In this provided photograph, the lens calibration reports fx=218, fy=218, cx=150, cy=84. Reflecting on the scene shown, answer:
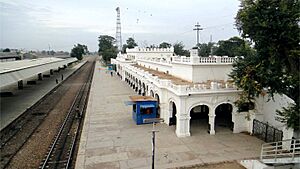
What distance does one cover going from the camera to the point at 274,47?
11305 mm

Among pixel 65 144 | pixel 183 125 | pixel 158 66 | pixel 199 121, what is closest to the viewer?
pixel 65 144

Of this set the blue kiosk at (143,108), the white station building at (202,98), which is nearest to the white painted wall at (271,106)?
the white station building at (202,98)

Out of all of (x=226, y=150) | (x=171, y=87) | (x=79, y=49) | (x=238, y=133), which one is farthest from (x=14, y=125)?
(x=79, y=49)

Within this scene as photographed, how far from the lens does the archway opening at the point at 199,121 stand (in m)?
17.8

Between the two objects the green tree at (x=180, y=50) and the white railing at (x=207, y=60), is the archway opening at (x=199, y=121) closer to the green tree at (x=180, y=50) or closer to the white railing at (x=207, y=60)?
the white railing at (x=207, y=60)

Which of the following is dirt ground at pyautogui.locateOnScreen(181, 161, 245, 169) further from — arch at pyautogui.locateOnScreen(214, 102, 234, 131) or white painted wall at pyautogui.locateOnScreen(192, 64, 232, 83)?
white painted wall at pyautogui.locateOnScreen(192, 64, 232, 83)

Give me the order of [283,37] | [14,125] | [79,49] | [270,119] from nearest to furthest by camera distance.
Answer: [283,37] < [270,119] < [14,125] < [79,49]

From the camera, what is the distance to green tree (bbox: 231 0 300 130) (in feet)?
35.6

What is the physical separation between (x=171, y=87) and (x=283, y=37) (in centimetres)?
871

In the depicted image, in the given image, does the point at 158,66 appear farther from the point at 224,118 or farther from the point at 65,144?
the point at 65,144

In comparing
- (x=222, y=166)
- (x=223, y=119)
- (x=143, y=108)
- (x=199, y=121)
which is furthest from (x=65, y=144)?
(x=223, y=119)

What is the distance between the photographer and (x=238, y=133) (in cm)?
1711

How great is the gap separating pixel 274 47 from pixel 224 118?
1098cm

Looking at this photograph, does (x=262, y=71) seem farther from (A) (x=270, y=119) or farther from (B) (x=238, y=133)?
(B) (x=238, y=133)
